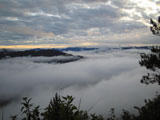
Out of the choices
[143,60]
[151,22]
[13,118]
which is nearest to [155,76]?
[143,60]

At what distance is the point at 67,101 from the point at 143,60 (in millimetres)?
13755

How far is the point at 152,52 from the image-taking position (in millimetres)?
12797

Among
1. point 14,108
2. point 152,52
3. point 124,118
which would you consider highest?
point 152,52

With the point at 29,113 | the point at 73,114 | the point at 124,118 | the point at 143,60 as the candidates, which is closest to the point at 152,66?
the point at 143,60

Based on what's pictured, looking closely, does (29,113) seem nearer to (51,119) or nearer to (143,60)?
(51,119)

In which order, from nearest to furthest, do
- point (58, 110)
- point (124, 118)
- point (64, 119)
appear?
point (64, 119), point (58, 110), point (124, 118)

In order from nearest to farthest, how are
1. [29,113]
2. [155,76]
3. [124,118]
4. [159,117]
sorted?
[29,113] → [159,117] → [124,118] → [155,76]

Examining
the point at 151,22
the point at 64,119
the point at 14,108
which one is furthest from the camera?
the point at 14,108

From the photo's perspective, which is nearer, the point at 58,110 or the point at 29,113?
the point at 58,110

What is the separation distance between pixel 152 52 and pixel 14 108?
661 ft

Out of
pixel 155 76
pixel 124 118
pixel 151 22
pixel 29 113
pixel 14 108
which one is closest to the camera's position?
pixel 29 113

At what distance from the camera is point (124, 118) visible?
264 inches

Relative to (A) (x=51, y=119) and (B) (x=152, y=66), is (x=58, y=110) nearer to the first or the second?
(A) (x=51, y=119)

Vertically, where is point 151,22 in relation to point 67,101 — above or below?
above
